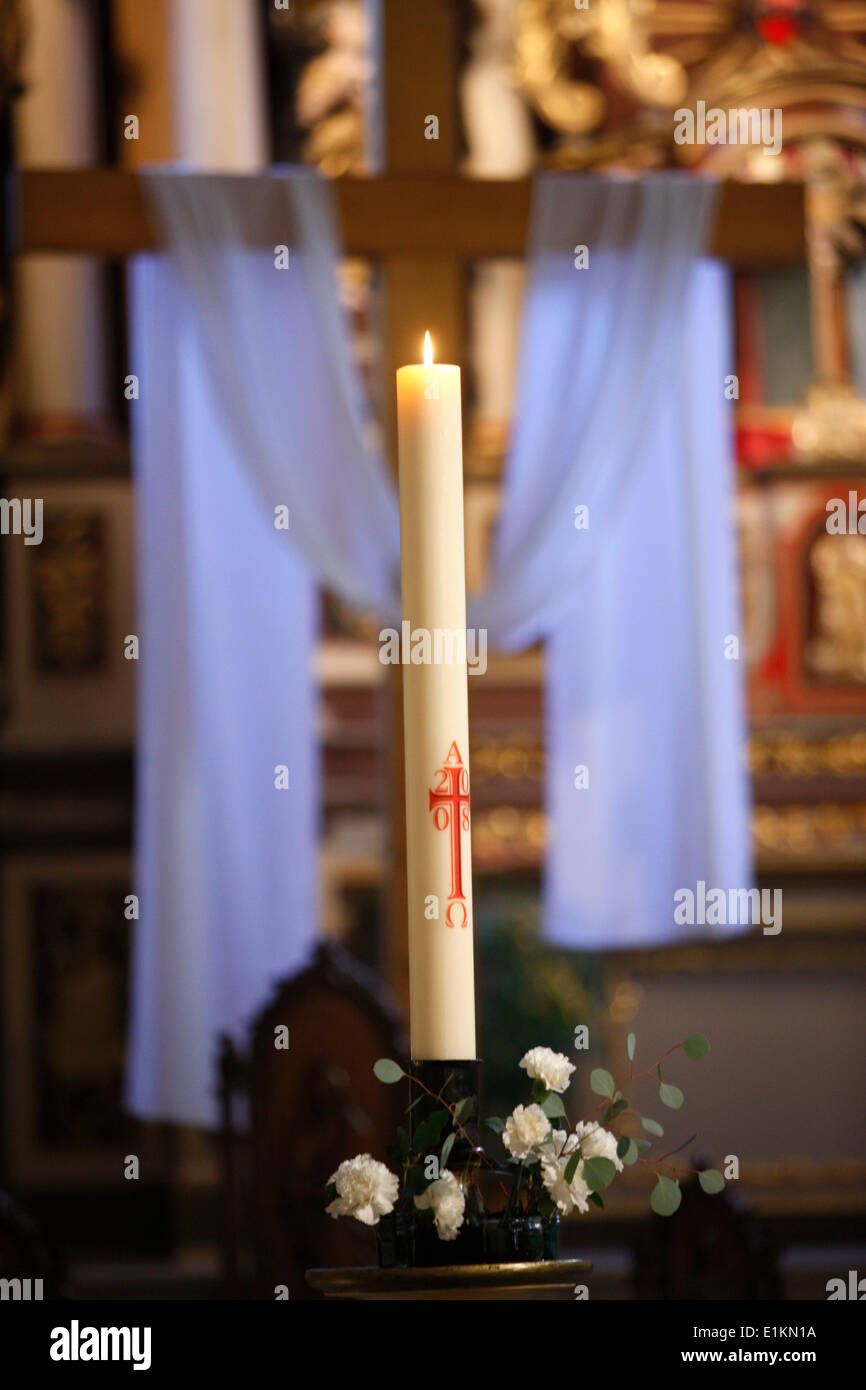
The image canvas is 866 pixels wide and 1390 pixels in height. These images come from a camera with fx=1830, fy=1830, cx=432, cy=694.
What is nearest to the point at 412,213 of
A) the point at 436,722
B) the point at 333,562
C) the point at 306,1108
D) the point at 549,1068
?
the point at 333,562

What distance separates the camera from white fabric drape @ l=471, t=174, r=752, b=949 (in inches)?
134

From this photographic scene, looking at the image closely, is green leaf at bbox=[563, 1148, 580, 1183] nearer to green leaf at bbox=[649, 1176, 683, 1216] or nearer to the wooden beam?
green leaf at bbox=[649, 1176, 683, 1216]

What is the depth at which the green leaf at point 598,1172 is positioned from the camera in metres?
0.86

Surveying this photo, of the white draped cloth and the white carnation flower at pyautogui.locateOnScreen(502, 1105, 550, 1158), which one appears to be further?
the white draped cloth

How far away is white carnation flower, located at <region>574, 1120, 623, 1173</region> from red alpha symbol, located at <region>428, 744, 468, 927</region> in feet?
0.39

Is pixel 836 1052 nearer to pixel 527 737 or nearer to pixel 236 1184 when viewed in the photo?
pixel 527 737

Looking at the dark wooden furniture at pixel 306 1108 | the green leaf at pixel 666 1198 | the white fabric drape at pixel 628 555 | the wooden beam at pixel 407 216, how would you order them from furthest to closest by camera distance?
the white fabric drape at pixel 628 555
the wooden beam at pixel 407 216
the dark wooden furniture at pixel 306 1108
the green leaf at pixel 666 1198

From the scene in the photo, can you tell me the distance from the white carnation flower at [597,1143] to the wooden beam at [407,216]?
263cm

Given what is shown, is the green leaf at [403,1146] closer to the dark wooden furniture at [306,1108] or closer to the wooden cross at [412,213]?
the dark wooden furniture at [306,1108]

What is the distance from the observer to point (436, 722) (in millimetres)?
937

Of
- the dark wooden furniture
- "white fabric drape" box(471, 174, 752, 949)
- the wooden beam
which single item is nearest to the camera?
the dark wooden furniture

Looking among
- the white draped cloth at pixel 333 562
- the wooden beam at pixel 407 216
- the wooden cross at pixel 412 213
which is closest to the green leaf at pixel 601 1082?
the wooden cross at pixel 412 213

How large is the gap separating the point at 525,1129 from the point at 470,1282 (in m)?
0.08

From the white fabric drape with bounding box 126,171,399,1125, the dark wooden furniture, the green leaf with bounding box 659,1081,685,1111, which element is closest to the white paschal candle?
the green leaf with bounding box 659,1081,685,1111
